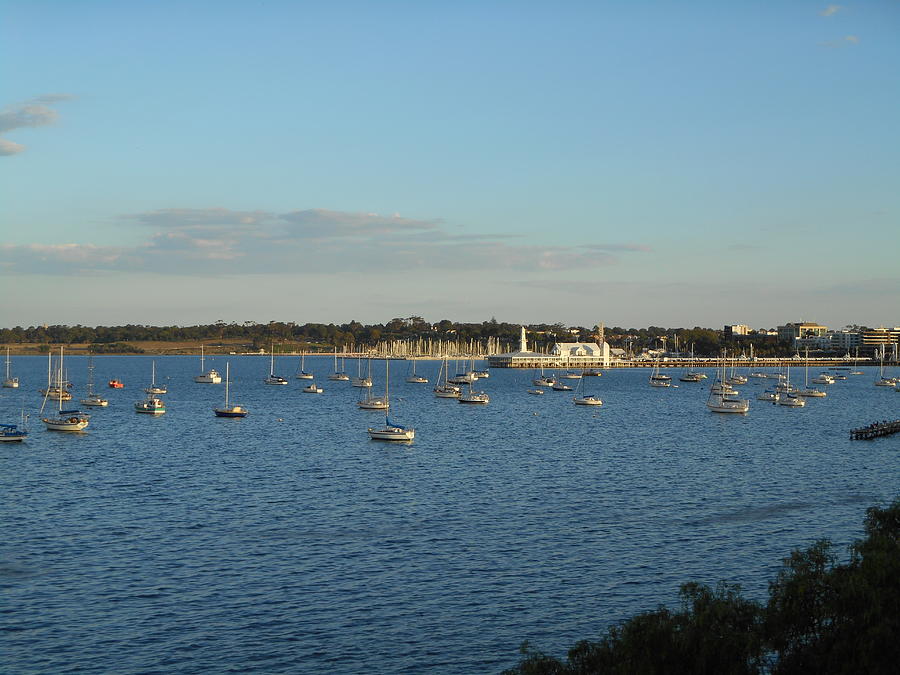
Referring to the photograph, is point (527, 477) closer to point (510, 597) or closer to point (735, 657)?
point (510, 597)

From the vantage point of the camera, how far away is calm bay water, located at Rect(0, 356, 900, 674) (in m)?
40.1

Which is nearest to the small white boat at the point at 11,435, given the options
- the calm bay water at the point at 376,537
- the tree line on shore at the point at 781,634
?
the calm bay water at the point at 376,537

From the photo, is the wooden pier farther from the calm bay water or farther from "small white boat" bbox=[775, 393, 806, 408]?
"small white boat" bbox=[775, 393, 806, 408]

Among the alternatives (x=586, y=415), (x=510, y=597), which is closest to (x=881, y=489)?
(x=510, y=597)

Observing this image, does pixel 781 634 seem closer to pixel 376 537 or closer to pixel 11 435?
pixel 376 537

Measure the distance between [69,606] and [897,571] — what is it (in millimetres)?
34859

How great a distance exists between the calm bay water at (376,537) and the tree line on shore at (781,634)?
1103cm

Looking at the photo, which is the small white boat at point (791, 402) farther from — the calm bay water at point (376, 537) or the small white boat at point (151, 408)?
the small white boat at point (151, 408)

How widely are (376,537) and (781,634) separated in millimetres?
32054

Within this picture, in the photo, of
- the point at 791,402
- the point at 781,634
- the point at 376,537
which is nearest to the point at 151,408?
the point at 376,537

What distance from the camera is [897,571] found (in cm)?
2950

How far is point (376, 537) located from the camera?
57.2 meters

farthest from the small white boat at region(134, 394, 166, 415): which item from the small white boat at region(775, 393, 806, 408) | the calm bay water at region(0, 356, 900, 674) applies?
the small white boat at region(775, 393, 806, 408)

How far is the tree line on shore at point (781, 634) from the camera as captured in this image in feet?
87.6
